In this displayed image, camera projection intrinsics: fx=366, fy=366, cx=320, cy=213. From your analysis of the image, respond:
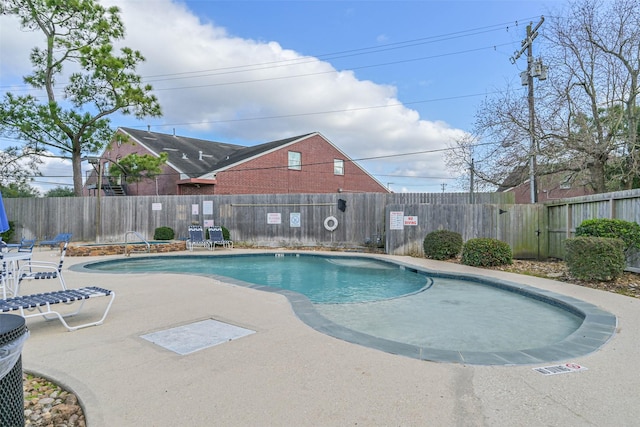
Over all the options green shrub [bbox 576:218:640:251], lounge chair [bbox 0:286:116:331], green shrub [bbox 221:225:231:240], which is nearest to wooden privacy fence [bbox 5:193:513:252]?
green shrub [bbox 221:225:231:240]

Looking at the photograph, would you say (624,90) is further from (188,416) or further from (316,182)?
(316,182)

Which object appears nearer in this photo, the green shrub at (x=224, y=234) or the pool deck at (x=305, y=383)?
the pool deck at (x=305, y=383)

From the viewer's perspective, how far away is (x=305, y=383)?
8.84 feet

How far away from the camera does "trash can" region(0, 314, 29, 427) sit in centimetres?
176

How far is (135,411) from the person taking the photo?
2.31 m

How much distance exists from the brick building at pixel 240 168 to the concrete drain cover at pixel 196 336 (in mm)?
16249

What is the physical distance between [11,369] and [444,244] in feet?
32.8

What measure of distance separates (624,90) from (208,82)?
19.1m

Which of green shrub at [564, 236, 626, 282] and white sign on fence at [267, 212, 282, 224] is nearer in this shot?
green shrub at [564, 236, 626, 282]

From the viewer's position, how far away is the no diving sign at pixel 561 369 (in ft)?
9.57

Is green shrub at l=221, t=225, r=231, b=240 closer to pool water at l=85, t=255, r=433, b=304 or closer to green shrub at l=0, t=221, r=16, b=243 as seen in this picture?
pool water at l=85, t=255, r=433, b=304

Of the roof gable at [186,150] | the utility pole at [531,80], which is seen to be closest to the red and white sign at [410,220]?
the utility pole at [531,80]

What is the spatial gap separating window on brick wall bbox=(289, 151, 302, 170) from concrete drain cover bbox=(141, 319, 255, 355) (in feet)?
63.3

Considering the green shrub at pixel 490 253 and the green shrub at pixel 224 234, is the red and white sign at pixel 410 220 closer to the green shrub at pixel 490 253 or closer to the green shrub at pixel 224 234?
the green shrub at pixel 490 253
